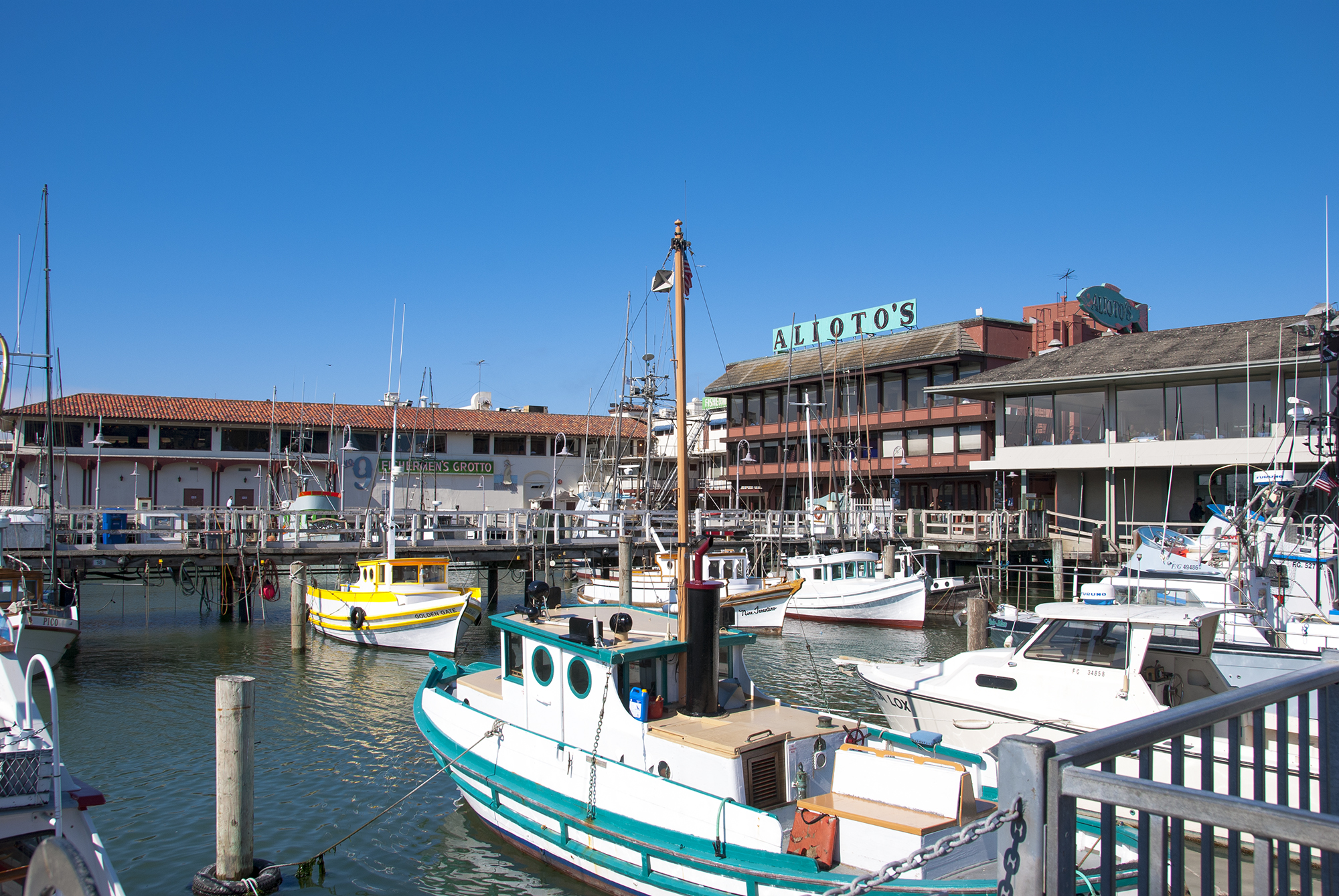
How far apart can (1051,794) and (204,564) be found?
33.3 metres

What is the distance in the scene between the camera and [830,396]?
53.5m

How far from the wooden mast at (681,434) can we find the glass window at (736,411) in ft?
149

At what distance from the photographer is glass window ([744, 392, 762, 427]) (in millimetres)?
56594

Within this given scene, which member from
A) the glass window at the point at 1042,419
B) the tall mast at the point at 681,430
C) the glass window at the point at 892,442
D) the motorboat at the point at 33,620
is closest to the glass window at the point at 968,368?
the glass window at the point at 892,442

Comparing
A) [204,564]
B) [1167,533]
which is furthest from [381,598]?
[1167,533]

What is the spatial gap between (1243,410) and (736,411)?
29.6 m

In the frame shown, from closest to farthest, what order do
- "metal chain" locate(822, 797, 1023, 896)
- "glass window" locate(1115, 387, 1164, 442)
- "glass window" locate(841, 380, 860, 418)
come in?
"metal chain" locate(822, 797, 1023, 896), "glass window" locate(1115, 387, 1164, 442), "glass window" locate(841, 380, 860, 418)

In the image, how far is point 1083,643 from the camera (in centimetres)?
1266

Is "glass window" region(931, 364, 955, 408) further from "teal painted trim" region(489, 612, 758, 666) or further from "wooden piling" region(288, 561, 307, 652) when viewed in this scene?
"teal painted trim" region(489, 612, 758, 666)

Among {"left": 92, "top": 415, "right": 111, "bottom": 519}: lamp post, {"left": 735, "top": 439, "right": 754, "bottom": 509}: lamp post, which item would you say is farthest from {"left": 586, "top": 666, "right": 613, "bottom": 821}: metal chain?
{"left": 735, "top": 439, "right": 754, "bottom": 509}: lamp post

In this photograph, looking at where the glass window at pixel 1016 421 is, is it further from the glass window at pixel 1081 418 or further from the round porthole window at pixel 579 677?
the round porthole window at pixel 579 677

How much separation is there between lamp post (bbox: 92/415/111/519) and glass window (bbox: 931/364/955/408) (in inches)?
1587

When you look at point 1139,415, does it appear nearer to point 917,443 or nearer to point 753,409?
point 917,443

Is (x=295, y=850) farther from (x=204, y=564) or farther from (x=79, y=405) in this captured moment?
(x=79, y=405)
